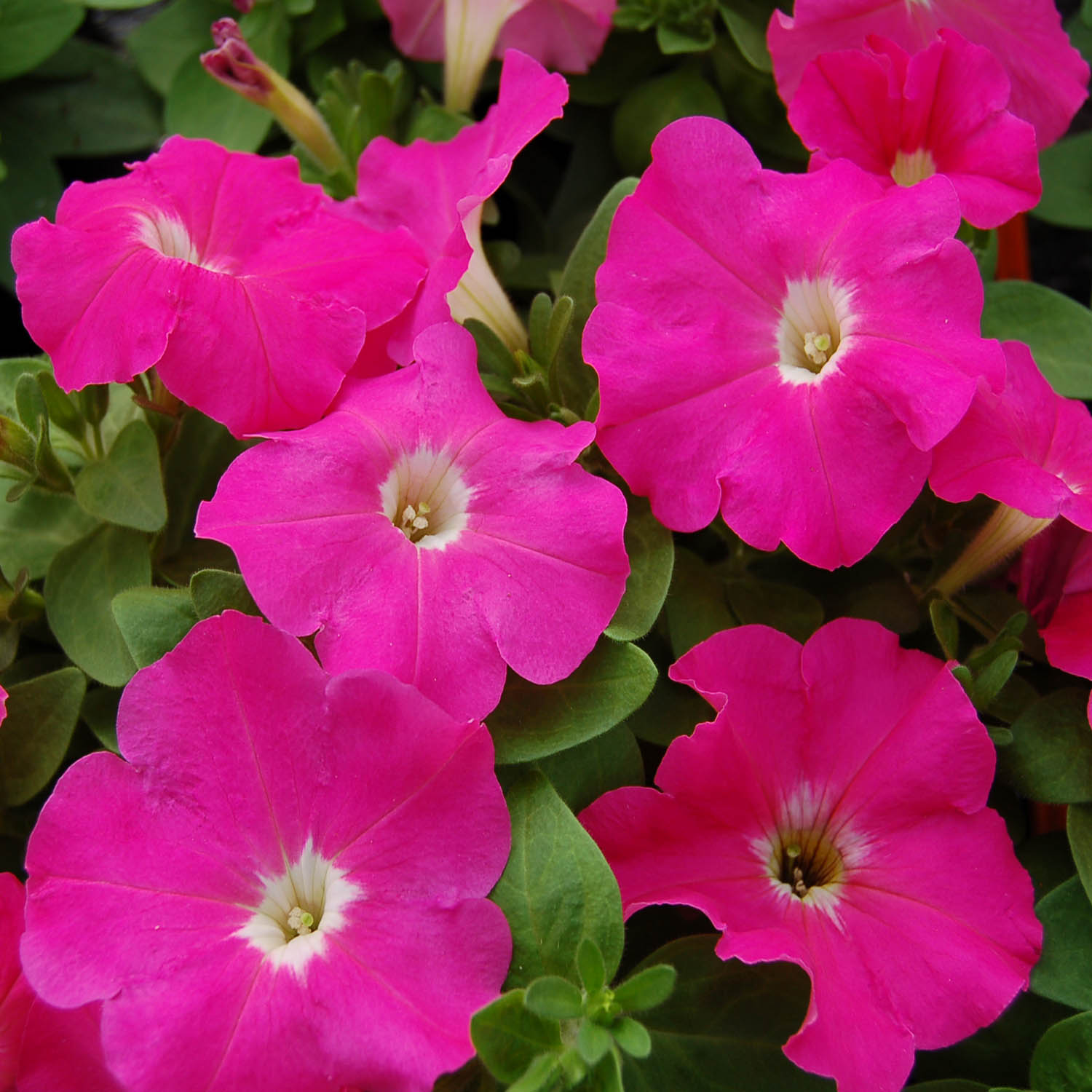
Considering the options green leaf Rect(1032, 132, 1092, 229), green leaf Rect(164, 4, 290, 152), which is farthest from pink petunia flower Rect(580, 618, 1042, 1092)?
green leaf Rect(164, 4, 290, 152)

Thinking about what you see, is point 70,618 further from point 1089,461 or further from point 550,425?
point 1089,461

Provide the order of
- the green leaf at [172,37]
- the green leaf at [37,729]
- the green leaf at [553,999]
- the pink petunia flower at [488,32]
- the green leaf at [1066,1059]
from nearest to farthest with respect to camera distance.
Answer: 1. the green leaf at [553,999]
2. the green leaf at [1066,1059]
3. the green leaf at [37,729]
4. the pink petunia flower at [488,32]
5. the green leaf at [172,37]

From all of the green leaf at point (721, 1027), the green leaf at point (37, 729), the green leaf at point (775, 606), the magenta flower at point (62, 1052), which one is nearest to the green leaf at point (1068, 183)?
the green leaf at point (775, 606)

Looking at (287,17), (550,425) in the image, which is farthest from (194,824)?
(287,17)

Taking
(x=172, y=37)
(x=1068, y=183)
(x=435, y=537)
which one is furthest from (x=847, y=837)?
(x=172, y=37)

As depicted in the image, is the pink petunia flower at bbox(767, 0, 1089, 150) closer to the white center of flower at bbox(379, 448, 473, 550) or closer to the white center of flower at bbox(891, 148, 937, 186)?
the white center of flower at bbox(891, 148, 937, 186)

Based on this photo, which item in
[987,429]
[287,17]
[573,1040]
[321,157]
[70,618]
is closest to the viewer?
[573,1040]

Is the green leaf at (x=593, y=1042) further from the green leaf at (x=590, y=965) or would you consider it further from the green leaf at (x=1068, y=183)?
the green leaf at (x=1068, y=183)
